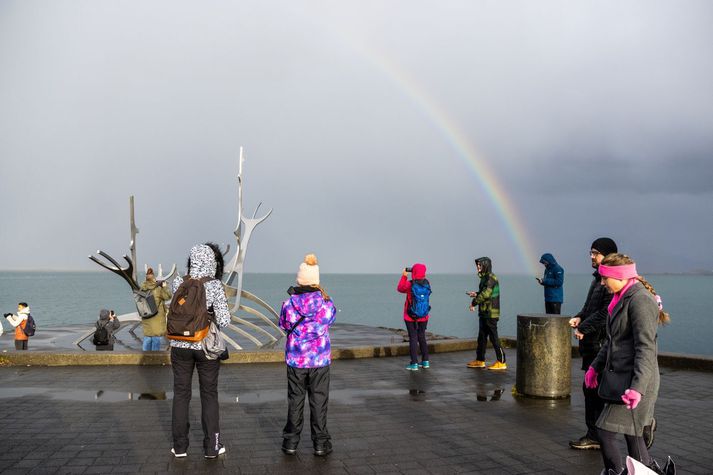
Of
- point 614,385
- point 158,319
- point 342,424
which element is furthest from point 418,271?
point 614,385

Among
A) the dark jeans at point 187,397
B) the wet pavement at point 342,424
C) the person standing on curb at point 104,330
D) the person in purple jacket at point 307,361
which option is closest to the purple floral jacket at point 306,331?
the person in purple jacket at point 307,361

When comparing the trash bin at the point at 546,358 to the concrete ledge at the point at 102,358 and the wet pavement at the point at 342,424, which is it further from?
the concrete ledge at the point at 102,358

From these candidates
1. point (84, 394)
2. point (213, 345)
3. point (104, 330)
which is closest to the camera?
point (213, 345)

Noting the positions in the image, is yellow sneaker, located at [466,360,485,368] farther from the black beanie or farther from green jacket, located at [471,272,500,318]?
the black beanie

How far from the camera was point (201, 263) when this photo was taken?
553 centimetres

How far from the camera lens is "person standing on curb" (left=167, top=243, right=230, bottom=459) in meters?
5.40

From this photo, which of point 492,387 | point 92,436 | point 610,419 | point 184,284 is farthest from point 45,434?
point 492,387

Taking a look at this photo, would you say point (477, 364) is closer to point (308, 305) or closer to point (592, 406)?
point (592, 406)

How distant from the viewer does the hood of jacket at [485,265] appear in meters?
10.5

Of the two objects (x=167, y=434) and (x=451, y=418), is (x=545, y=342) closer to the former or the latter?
(x=451, y=418)

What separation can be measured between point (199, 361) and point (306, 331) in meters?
0.97

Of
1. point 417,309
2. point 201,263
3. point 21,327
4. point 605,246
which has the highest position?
point 605,246

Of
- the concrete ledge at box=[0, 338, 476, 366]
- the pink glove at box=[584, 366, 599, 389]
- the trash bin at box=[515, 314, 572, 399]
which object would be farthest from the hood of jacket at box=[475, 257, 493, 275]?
the pink glove at box=[584, 366, 599, 389]

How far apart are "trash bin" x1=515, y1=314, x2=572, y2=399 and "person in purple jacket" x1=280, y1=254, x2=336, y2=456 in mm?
3673
